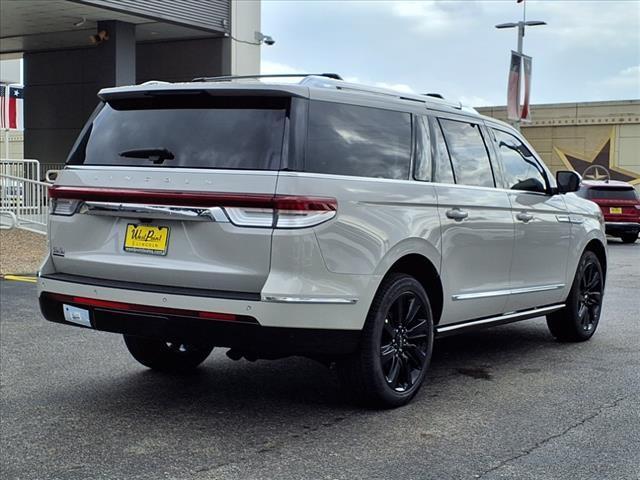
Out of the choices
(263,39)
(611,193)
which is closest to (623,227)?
(611,193)

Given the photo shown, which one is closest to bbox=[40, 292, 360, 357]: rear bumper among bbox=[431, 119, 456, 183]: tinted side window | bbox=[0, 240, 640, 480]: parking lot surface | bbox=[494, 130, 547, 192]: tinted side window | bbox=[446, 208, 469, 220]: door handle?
→ bbox=[0, 240, 640, 480]: parking lot surface

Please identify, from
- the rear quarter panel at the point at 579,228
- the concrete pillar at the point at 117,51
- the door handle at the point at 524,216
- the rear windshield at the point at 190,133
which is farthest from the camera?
the concrete pillar at the point at 117,51

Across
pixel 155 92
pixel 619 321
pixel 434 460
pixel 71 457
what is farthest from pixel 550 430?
pixel 619 321

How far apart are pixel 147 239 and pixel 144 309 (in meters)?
0.39

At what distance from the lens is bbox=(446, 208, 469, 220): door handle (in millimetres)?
5664

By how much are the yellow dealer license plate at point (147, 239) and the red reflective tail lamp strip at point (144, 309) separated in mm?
311

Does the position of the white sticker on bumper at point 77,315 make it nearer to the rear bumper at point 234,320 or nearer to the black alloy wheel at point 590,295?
the rear bumper at point 234,320

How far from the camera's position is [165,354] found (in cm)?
612

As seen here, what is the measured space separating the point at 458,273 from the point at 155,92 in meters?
2.31

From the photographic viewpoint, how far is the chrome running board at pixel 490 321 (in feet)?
19.2

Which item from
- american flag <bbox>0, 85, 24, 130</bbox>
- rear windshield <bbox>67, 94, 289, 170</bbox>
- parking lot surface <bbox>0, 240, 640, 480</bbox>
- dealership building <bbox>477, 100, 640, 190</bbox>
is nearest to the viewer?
parking lot surface <bbox>0, 240, 640, 480</bbox>

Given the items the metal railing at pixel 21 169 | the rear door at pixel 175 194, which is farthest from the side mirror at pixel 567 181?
the metal railing at pixel 21 169

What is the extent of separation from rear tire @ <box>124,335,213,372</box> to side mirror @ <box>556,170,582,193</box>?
10.9 ft

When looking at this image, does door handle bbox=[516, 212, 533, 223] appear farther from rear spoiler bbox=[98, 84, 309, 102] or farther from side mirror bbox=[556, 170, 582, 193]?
rear spoiler bbox=[98, 84, 309, 102]
